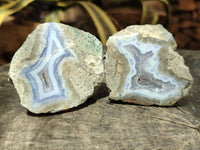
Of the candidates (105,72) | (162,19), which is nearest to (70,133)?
(105,72)

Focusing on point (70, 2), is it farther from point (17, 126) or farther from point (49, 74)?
point (17, 126)

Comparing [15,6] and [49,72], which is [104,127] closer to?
[49,72]

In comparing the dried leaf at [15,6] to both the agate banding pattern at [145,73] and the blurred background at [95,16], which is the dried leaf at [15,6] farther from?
the agate banding pattern at [145,73]

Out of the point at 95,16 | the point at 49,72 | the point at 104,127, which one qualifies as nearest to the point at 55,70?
the point at 49,72

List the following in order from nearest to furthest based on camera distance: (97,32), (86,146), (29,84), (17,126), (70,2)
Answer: (86,146), (17,126), (29,84), (97,32), (70,2)

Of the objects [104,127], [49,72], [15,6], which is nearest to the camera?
[104,127]

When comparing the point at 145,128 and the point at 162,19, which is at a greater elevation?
the point at 145,128

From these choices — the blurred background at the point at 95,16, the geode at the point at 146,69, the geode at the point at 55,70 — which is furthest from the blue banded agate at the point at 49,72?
the blurred background at the point at 95,16
